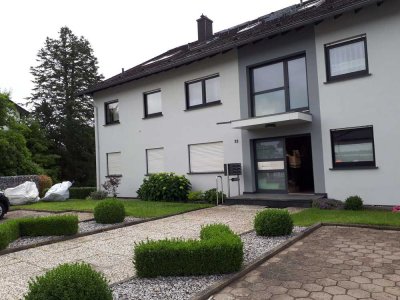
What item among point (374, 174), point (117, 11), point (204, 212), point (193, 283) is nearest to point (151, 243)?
point (193, 283)

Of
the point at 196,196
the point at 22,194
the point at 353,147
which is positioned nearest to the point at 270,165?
the point at 353,147

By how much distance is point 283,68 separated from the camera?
11.8m

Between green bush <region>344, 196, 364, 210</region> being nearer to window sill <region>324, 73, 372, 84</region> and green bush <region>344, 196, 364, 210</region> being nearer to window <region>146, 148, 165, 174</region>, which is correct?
window sill <region>324, 73, 372, 84</region>

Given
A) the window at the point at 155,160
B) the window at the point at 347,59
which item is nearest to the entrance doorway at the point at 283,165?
the window at the point at 347,59

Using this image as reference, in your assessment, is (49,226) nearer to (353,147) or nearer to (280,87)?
(280,87)

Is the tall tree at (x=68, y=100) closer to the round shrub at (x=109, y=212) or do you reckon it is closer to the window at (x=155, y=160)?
the window at (x=155, y=160)

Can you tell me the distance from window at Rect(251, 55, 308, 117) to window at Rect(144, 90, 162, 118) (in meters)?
4.90

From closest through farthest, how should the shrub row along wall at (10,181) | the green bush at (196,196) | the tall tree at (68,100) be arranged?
1. the green bush at (196,196)
2. the shrub row along wall at (10,181)
3. the tall tree at (68,100)

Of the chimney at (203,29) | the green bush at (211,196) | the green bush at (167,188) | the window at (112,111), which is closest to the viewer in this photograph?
the green bush at (211,196)

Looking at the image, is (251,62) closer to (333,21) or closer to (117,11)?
(333,21)

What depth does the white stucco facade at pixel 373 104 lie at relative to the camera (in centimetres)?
949

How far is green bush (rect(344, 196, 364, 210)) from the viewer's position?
372 inches

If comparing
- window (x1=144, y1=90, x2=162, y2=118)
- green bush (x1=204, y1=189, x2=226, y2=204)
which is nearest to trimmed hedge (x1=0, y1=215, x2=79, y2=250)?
green bush (x1=204, y1=189, x2=226, y2=204)

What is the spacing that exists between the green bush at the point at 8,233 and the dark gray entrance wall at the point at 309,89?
762 centimetres
